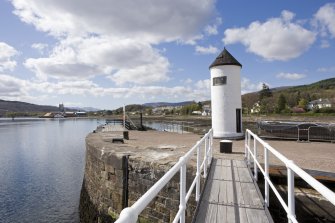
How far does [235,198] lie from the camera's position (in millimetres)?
4691

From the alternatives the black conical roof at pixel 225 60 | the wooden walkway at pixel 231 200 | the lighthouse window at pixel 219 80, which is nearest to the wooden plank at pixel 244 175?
the wooden walkway at pixel 231 200

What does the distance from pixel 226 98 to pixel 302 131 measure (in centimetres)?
390

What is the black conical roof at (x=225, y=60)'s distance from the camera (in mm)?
14070

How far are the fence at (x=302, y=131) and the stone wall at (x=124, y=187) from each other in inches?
330

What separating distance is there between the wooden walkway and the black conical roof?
861 cm

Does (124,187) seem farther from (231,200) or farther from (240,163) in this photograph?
(231,200)

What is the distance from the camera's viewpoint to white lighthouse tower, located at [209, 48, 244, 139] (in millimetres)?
13672

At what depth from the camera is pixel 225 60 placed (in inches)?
558

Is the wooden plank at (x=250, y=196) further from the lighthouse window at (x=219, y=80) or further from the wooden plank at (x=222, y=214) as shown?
the lighthouse window at (x=219, y=80)

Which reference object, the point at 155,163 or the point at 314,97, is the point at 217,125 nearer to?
the point at 155,163

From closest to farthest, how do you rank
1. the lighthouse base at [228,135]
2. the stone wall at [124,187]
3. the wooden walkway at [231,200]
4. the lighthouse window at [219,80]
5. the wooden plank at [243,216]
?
1. the wooden plank at [243,216]
2. the wooden walkway at [231,200]
3. the stone wall at [124,187]
4. the lighthouse base at [228,135]
5. the lighthouse window at [219,80]

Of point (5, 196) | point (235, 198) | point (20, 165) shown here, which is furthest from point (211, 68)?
point (20, 165)

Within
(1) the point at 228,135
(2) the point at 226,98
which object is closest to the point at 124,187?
(1) the point at 228,135

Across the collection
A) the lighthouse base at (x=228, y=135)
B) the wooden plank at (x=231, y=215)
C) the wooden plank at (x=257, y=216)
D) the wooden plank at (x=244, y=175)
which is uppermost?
the lighthouse base at (x=228, y=135)
